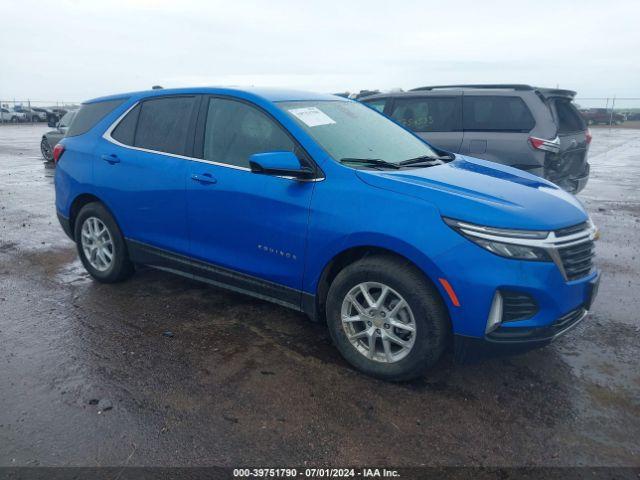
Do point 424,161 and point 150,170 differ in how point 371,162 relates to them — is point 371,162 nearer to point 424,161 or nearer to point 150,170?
point 424,161

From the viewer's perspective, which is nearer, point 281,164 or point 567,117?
point 281,164

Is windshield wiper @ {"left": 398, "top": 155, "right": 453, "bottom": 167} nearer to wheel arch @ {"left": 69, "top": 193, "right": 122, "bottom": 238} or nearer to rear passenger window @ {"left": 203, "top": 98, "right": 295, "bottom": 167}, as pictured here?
rear passenger window @ {"left": 203, "top": 98, "right": 295, "bottom": 167}

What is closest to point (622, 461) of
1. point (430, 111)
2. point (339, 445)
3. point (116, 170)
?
point (339, 445)

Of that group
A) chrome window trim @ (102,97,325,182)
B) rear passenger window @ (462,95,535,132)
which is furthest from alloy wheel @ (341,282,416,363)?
rear passenger window @ (462,95,535,132)

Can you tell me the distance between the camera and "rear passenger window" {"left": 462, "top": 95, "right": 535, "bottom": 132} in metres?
7.00

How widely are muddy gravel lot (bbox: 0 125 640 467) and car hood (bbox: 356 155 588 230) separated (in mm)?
1077

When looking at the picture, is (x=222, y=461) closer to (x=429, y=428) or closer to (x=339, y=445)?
(x=339, y=445)

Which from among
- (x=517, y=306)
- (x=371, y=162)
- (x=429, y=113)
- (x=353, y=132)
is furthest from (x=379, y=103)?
A: (x=517, y=306)

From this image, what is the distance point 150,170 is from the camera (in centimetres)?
442

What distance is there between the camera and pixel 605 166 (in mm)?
15516

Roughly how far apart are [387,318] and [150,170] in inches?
94.4

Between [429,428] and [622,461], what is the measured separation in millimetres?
953

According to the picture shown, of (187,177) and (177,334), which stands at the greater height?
(187,177)

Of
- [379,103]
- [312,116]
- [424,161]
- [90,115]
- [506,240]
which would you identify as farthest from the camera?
[379,103]
